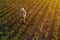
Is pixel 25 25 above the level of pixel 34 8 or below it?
below

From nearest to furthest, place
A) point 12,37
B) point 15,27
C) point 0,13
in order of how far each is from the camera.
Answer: point 12,37
point 15,27
point 0,13

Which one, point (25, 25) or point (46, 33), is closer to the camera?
point (46, 33)

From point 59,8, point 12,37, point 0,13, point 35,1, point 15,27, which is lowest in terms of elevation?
point 12,37

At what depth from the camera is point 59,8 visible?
12.0m

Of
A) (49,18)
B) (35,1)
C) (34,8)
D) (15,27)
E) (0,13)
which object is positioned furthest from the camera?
(35,1)

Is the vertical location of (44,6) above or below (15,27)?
above

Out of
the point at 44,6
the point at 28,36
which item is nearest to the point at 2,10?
the point at 44,6

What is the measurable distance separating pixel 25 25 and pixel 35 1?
5.41m

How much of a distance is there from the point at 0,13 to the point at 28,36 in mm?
3662

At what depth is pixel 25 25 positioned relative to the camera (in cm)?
895

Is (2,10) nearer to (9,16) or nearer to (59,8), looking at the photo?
(9,16)

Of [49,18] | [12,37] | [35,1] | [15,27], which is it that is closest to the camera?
[12,37]

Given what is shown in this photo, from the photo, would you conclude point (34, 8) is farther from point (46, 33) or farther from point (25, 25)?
point (46, 33)

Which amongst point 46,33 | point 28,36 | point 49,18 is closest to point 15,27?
point 28,36
